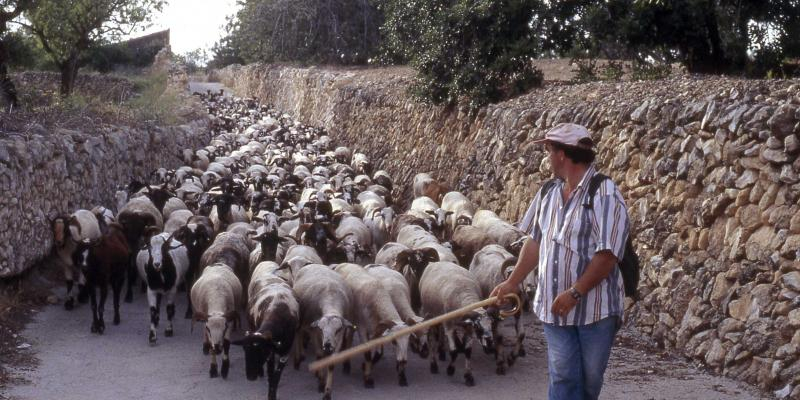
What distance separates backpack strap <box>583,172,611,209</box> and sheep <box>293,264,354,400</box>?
4.20 m

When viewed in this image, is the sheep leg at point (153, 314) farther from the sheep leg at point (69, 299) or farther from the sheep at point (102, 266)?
the sheep leg at point (69, 299)

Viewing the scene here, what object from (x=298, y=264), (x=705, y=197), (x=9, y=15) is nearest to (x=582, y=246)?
(x=705, y=197)

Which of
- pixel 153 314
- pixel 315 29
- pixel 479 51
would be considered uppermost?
pixel 315 29

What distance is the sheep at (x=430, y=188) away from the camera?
17.8 m

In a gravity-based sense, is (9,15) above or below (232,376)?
above

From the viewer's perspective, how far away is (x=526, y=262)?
213 inches

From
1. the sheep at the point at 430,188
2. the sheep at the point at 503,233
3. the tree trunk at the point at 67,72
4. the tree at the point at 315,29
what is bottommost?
the sheep at the point at 503,233

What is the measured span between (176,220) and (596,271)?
35.3 ft

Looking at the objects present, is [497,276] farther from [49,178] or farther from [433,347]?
[49,178]

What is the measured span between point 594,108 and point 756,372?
18.2ft

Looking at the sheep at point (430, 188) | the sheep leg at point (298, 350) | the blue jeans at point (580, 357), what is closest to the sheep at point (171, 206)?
the sheep at point (430, 188)

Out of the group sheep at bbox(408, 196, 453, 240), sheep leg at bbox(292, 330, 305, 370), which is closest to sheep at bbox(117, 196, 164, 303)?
sheep leg at bbox(292, 330, 305, 370)

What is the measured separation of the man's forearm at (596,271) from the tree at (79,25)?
22.0 meters

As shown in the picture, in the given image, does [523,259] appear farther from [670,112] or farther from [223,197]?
[223,197]
